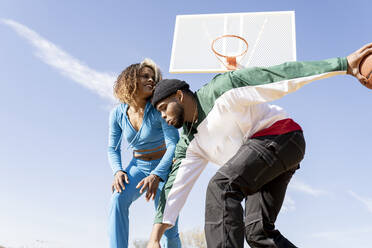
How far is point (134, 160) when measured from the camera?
4289 millimetres

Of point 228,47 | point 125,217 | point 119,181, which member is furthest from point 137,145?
point 228,47

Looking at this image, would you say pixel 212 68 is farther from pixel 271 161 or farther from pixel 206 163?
pixel 271 161

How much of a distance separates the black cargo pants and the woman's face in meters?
1.69

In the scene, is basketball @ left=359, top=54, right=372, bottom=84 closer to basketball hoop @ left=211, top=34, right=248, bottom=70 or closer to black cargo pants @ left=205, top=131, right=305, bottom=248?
black cargo pants @ left=205, top=131, right=305, bottom=248

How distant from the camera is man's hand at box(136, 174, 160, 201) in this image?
372 centimetres

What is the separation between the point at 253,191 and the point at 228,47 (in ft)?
15.5

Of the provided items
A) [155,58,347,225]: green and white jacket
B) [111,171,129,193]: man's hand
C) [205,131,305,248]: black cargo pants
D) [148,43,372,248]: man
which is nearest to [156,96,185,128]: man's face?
[148,43,372,248]: man

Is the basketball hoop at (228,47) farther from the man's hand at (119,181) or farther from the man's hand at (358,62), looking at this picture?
the man's hand at (358,62)

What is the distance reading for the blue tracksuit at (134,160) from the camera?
3836mm

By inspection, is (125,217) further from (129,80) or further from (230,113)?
(230,113)

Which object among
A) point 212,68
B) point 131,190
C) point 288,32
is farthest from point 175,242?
point 288,32

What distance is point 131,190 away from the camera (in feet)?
13.0

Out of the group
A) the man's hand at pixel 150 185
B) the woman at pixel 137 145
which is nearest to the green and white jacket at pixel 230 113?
the man's hand at pixel 150 185

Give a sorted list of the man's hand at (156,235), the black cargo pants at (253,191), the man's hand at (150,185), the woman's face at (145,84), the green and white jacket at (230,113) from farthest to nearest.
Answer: the woman's face at (145,84)
the man's hand at (150,185)
the man's hand at (156,235)
the green and white jacket at (230,113)
the black cargo pants at (253,191)
